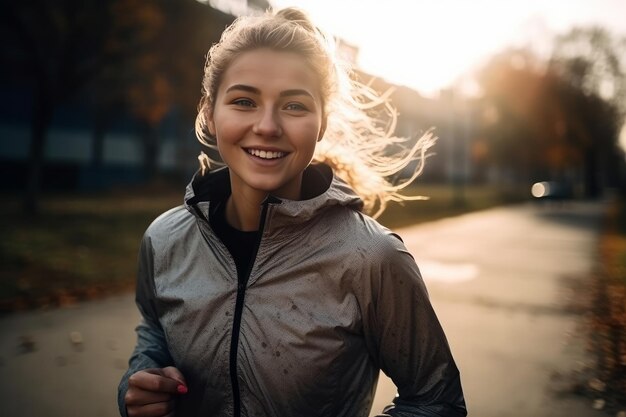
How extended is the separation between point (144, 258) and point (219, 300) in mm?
550

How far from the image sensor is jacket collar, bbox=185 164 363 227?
1.85m

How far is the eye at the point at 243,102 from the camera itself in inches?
75.8

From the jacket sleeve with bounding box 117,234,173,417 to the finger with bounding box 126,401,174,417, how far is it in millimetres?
223

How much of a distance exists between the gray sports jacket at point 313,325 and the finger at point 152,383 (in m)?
0.15

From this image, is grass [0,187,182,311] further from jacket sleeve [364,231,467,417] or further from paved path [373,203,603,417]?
jacket sleeve [364,231,467,417]

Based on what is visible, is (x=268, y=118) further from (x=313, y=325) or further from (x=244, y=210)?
(x=313, y=325)

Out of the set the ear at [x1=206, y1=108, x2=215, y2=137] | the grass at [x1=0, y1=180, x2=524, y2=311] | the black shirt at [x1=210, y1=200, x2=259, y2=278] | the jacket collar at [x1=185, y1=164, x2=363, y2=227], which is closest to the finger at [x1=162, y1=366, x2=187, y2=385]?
the black shirt at [x1=210, y1=200, x2=259, y2=278]

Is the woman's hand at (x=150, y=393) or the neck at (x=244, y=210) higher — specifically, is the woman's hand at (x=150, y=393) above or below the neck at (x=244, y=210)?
below

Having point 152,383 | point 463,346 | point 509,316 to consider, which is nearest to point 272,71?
point 152,383

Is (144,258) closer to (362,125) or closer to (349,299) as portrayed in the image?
(349,299)

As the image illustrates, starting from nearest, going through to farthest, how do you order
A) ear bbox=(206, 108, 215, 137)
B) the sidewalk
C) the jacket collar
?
the jacket collar < ear bbox=(206, 108, 215, 137) < the sidewalk

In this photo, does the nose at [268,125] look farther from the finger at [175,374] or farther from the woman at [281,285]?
the finger at [175,374]

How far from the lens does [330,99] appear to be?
220 cm

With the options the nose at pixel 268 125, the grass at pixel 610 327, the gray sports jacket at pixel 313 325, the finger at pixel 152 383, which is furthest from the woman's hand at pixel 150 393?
the grass at pixel 610 327
